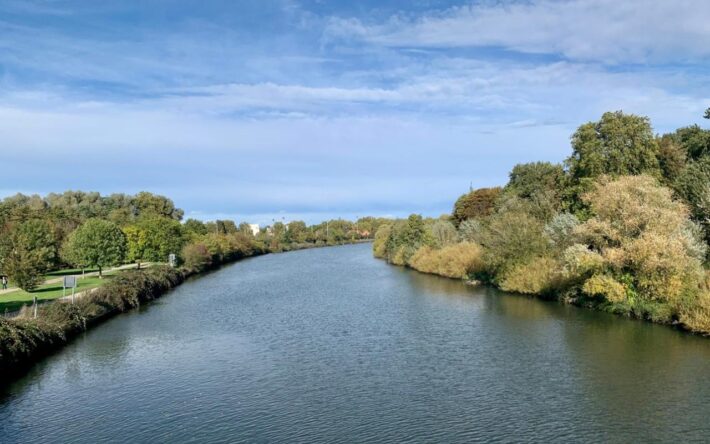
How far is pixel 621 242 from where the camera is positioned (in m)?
35.6

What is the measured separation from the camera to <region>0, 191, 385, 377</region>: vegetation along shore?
104 feet

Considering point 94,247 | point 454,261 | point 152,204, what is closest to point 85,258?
point 94,247

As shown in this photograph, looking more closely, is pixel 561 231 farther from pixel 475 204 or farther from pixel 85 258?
pixel 85 258

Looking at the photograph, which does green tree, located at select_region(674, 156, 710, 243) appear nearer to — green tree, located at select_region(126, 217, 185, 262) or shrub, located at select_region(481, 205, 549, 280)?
shrub, located at select_region(481, 205, 549, 280)

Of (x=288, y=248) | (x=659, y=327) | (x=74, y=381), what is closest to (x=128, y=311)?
(x=74, y=381)

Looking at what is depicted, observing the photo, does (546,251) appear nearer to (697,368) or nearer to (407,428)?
(697,368)

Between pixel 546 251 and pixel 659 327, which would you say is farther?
pixel 546 251

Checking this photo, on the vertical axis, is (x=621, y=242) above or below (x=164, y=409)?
above

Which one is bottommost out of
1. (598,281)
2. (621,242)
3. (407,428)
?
(407,428)

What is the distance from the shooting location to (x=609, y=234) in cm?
3569

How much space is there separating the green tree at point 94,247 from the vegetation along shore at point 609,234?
37.7 m

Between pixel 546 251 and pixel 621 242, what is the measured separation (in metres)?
14.7

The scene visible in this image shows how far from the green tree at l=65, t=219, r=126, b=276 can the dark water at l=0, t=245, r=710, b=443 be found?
21.4 meters

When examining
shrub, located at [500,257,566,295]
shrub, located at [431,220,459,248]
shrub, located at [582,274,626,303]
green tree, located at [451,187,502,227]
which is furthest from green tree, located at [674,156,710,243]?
green tree, located at [451,187,502,227]
